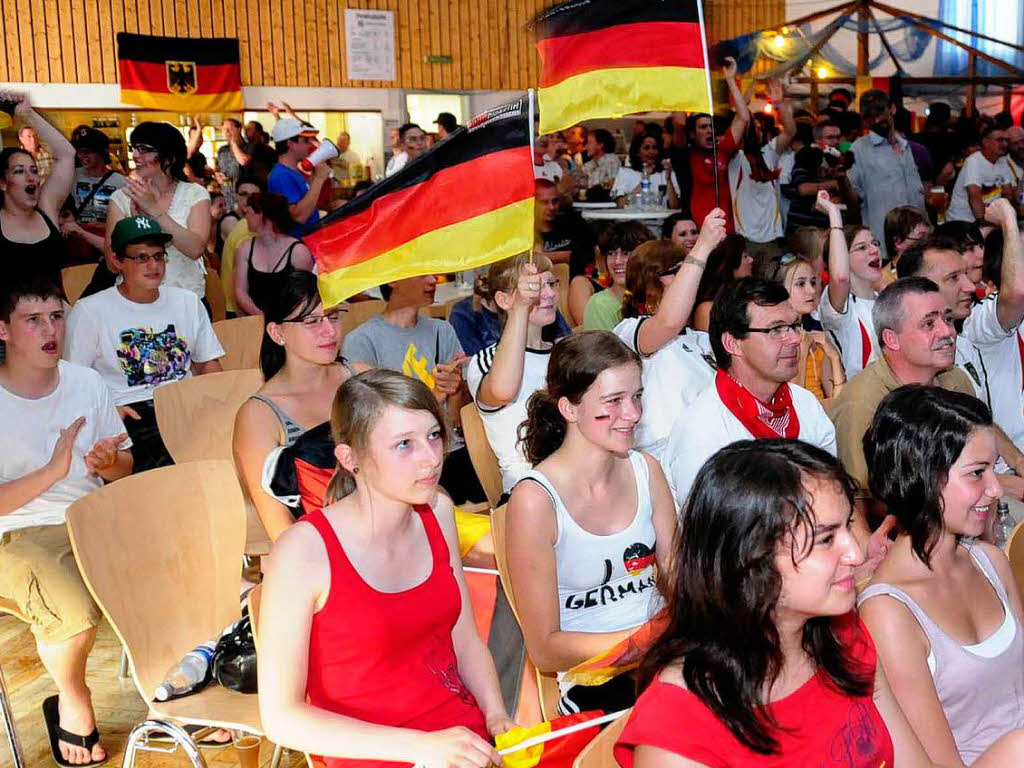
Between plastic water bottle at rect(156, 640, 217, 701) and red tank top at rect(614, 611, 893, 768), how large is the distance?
4.77 ft

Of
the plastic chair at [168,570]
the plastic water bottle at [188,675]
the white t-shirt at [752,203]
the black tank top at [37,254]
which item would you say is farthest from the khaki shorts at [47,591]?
the white t-shirt at [752,203]

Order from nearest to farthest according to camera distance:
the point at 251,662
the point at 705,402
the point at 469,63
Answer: the point at 251,662, the point at 705,402, the point at 469,63

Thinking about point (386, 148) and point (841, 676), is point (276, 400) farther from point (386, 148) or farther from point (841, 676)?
point (386, 148)

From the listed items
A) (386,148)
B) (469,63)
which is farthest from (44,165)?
(469,63)

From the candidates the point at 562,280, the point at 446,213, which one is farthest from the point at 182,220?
the point at 446,213

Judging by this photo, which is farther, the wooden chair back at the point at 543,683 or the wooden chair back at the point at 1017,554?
the wooden chair back at the point at 543,683

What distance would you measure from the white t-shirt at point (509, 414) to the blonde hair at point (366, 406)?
48.4 inches

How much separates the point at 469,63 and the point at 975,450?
480 inches

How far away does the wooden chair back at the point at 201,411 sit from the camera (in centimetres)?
442

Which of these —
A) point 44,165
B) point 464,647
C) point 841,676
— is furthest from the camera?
point 44,165

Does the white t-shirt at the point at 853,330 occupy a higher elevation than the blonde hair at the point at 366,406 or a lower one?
lower

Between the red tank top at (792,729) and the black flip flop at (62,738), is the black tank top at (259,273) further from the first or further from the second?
the red tank top at (792,729)

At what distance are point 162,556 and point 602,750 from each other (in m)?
1.68

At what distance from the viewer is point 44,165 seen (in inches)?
385
